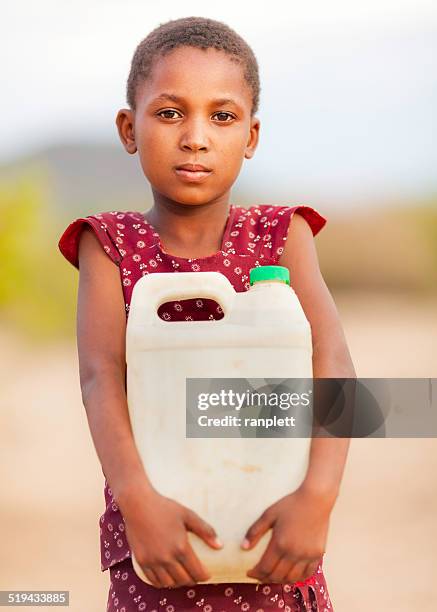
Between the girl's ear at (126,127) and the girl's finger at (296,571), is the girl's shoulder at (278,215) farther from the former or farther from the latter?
the girl's finger at (296,571)

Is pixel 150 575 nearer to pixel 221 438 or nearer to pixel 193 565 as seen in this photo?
pixel 193 565

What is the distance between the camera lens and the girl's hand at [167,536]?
51.2 inches

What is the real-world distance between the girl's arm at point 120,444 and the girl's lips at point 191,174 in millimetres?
195

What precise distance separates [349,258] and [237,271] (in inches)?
342

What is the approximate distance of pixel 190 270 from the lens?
64.0 inches

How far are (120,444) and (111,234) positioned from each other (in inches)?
17.0

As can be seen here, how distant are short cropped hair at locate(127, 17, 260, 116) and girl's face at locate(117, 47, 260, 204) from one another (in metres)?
0.02

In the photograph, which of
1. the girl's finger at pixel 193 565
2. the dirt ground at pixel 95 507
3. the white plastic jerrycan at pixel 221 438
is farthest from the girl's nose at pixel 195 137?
the dirt ground at pixel 95 507

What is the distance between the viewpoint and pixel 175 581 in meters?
1.31

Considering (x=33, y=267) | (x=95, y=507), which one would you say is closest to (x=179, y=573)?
(x=95, y=507)

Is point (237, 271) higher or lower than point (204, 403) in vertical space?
higher

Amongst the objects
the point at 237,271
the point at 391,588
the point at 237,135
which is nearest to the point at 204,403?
the point at 237,271

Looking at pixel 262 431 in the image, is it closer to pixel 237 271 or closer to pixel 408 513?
pixel 237 271

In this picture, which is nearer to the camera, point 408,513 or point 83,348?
point 83,348
